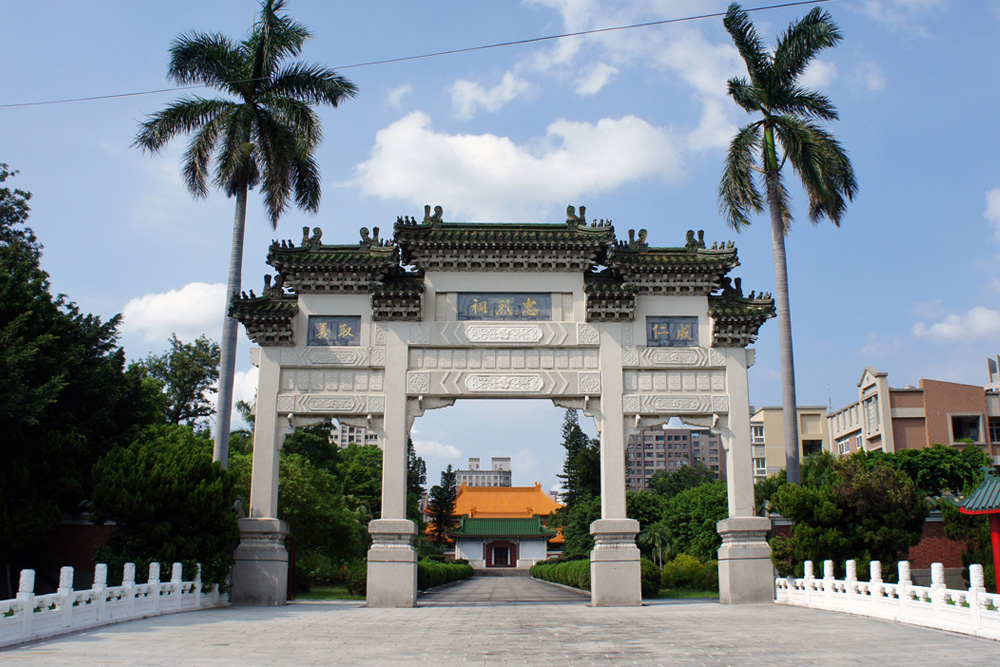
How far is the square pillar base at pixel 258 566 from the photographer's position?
674 inches

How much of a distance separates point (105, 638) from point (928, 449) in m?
35.1

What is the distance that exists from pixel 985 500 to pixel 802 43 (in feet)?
44.5

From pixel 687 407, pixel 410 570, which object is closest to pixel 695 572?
pixel 687 407

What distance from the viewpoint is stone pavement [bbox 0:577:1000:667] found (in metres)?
8.83

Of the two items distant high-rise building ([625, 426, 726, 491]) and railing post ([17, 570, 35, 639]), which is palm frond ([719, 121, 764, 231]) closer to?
railing post ([17, 570, 35, 639])

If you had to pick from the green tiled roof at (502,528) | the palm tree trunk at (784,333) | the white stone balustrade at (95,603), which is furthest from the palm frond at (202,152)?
the green tiled roof at (502,528)

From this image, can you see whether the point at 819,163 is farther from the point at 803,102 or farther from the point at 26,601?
the point at 26,601

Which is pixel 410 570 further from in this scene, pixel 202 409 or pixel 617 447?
pixel 202 409

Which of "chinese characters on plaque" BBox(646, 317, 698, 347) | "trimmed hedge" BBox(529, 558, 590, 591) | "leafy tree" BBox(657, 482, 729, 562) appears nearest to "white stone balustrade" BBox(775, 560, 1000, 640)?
"chinese characters on plaque" BBox(646, 317, 698, 347)

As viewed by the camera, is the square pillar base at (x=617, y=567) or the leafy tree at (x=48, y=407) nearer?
the leafy tree at (x=48, y=407)

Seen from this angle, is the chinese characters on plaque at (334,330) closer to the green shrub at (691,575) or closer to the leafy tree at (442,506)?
the green shrub at (691,575)

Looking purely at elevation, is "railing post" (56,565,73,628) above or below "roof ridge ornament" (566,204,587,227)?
below

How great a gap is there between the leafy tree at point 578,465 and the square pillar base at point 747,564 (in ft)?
73.1

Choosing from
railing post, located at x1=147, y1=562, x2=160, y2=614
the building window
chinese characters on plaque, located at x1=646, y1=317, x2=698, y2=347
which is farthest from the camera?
the building window
